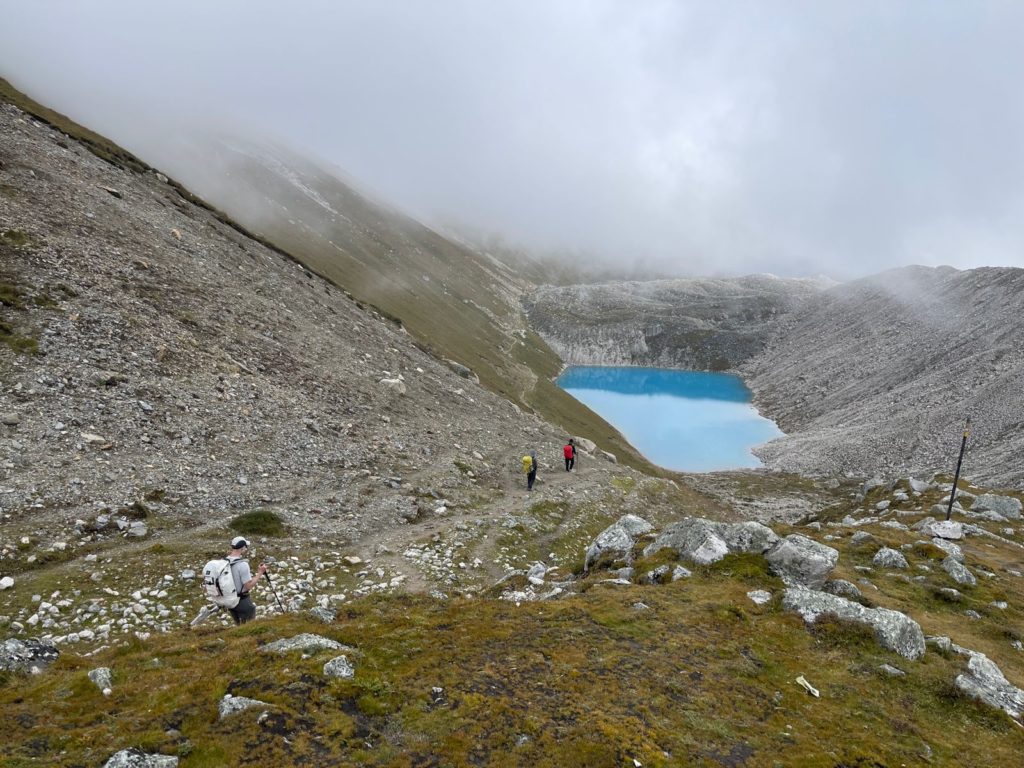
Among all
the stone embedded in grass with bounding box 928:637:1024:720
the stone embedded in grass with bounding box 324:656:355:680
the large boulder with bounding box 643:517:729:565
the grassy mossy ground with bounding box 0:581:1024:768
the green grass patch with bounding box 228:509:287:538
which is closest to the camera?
the grassy mossy ground with bounding box 0:581:1024:768

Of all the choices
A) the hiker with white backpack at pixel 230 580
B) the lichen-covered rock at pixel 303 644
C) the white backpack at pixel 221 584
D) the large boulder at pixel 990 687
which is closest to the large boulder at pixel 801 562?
the large boulder at pixel 990 687

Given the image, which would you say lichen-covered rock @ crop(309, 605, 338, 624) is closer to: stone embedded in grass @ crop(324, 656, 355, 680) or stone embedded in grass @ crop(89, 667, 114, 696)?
stone embedded in grass @ crop(324, 656, 355, 680)

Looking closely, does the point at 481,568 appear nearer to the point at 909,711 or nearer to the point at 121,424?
the point at 909,711

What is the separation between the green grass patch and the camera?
2181 centimetres

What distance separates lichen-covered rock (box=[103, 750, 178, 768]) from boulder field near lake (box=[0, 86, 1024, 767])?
Answer: 0.06m

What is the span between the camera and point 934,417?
86.6 m

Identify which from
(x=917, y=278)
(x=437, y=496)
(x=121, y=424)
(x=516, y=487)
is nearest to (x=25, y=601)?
(x=121, y=424)

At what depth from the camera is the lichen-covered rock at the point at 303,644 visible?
12.0m

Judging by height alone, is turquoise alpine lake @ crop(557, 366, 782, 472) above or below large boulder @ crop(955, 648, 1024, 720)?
above

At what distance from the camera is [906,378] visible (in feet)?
385

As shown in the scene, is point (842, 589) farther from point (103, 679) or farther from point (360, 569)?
point (103, 679)

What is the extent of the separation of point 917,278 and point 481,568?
215 meters

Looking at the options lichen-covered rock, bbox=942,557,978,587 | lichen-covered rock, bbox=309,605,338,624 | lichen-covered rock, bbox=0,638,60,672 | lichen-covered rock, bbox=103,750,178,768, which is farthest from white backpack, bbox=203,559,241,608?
lichen-covered rock, bbox=942,557,978,587

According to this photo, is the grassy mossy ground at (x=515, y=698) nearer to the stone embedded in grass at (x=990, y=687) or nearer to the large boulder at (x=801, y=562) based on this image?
the stone embedded in grass at (x=990, y=687)
